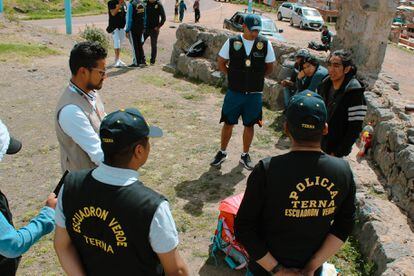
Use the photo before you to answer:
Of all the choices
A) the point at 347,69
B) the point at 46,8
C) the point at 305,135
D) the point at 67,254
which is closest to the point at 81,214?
the point at 67,254

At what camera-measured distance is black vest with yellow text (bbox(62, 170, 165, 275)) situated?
1875mm

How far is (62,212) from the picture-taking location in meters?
2.06

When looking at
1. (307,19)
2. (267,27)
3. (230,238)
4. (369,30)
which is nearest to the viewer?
(230,238)

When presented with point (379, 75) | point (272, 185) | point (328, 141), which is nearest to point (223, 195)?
point (328, 141)

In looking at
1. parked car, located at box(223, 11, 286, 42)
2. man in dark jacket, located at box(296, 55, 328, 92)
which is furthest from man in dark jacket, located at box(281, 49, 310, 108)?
parked car, located at box(223, 11, 286, 42)

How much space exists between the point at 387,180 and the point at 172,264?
3884 millimetres

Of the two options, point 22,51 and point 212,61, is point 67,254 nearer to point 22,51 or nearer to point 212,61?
point 212,61

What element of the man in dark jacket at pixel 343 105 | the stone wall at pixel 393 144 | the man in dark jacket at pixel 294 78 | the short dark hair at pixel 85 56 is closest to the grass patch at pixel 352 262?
the stone wall at pixel 393 144

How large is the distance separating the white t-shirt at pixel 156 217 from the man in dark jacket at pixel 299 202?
1.75 ft

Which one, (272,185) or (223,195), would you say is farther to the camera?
(223,195)

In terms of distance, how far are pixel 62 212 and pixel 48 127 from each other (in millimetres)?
5276

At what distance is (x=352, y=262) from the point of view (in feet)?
12.8

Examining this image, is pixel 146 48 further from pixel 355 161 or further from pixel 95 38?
pixel 355 161

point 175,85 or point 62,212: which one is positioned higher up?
point 62,212
